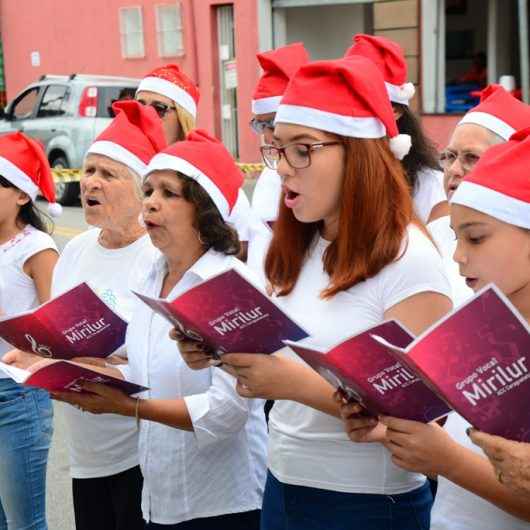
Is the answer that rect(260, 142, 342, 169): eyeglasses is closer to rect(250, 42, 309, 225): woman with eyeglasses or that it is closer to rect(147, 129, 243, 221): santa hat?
rect(147, 129, 243, 221): santa hat

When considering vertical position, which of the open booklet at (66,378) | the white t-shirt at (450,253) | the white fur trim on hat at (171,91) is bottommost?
the open booklet at (66,378)

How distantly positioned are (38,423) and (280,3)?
15185 millimetres

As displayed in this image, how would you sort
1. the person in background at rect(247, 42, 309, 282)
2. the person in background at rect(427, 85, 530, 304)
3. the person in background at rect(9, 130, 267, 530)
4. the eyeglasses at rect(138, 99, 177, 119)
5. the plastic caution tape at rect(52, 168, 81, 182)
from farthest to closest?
the plastic caution tape at rect(52, 168, 81, 182) → the eyeglasses at rect(138, 99, 177, 119) → the person in background at rect(247, 42, 309, 282) → the person in background at rect(427, 85, 530, 304) → the person in background at rect(9, 130, 267, 530)

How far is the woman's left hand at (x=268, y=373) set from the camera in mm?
2613

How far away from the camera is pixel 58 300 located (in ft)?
10.1

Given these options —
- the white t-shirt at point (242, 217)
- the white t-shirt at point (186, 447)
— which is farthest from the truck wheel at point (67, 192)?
the white t-shirt at point (186, 447)

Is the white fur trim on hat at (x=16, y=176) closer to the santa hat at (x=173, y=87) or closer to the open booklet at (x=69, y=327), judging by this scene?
the open booklet at (x=69, y=327)

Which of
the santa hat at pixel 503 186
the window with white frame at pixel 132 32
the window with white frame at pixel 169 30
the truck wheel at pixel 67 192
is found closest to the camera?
the santa hat at pixel 503 186

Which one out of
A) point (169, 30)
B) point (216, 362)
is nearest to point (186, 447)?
point (216, 362)

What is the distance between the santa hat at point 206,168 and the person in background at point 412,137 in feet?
2.41

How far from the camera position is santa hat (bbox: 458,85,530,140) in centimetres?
352

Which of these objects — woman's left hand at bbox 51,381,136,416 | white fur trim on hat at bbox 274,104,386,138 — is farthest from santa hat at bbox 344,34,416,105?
woman's left hand at bbox 51,381,136,416

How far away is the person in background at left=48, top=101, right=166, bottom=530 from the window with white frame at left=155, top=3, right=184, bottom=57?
17.0 meters

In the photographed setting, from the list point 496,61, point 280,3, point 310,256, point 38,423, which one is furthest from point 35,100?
point 310,256
